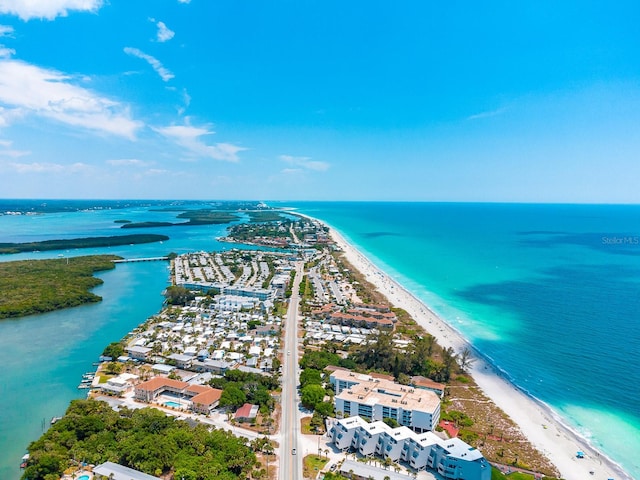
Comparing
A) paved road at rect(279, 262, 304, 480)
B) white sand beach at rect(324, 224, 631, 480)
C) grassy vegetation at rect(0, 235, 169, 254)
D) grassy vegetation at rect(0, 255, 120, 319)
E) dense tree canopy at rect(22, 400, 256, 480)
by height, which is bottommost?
white sand beach at rect(324, 224, 631, 480)

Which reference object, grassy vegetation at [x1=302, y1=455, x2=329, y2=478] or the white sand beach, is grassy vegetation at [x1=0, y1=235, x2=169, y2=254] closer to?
the white sand beach

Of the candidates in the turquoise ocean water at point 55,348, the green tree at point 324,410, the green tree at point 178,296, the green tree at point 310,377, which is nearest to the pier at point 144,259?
the turquoise ocean water at point 55,348

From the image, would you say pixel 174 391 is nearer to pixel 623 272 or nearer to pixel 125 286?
pixel 125 286

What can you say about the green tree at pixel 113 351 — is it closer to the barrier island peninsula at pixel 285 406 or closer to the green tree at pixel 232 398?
the barrier island peninsula at pixel 285 406

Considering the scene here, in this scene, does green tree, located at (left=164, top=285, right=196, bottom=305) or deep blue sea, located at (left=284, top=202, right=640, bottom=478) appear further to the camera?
green tree, located at (left=164, top=285, right=196, bottom=305)

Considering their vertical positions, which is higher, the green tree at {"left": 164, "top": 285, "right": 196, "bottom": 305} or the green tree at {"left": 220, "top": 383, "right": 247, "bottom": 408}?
the green tree at {"left": 164, "top": 285, "right": 196, "bottom": 305}

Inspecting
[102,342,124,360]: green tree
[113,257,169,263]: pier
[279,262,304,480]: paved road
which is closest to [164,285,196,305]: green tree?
[279,262,304,480]: paved road

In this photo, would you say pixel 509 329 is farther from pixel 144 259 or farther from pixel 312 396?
pixel 144 259

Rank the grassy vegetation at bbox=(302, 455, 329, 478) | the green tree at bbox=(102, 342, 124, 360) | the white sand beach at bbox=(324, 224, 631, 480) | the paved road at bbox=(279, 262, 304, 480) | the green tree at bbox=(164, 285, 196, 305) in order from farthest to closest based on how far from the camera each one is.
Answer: the green tree at bbox=(164, 285, 196, 305) < the green tree at bbox=(102, 342, 124, 360) < the white sand beach at bbox=(324, 224, 631, 480) < the paved road at bbox=(279, 262, 304, 480) < the grassy vegetation at bbox=(302, 455, 329, 478)
